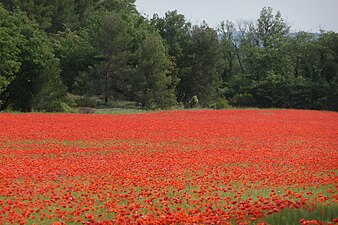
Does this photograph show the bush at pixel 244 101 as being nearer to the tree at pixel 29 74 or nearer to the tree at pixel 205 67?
the tree at pixel 205 67

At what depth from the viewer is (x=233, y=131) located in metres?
25.2

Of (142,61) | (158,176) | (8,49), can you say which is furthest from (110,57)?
(158,176)

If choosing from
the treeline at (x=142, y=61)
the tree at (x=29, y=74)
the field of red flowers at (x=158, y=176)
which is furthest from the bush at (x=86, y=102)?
the field of red flowers at (x=158, y=176)

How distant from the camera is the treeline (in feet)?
123

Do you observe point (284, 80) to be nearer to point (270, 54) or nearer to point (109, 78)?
point (270, 54)

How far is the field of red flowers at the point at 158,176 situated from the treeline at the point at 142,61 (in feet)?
52.3

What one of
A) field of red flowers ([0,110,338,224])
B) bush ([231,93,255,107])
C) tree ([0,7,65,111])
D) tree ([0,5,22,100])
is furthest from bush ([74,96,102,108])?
field of red flowers ([0,110,338,224])

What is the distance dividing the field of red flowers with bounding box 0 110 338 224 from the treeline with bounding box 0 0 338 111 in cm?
1594

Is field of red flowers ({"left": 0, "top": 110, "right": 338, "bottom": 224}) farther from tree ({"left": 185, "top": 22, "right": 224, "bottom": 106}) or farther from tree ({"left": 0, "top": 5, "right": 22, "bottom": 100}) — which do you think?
tree ({"left": 185, "top": 22, "right": 224, "bottom": 106})

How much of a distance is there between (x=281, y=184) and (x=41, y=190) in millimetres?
6020

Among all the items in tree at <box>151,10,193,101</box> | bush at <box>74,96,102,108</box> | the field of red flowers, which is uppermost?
tree at <box>151,10,193,101</box>

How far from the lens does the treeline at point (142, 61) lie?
3756cm

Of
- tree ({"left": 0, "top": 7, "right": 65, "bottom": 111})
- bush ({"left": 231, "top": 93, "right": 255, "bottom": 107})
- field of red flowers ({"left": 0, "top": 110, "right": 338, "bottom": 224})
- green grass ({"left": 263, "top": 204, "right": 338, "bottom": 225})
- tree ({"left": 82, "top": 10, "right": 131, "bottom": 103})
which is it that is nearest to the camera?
green grass ({"left": 263, "top": 204, "right": 338, "bottom": 225})

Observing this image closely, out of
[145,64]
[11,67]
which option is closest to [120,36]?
[145,64]
